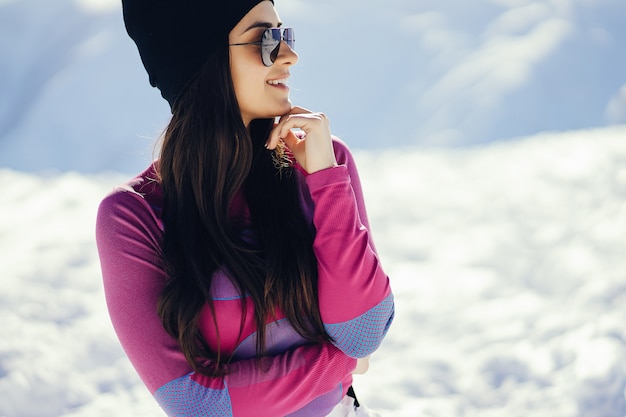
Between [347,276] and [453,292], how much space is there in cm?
499

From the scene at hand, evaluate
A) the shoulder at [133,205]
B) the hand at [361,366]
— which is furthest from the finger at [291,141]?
the hand at [361,366]

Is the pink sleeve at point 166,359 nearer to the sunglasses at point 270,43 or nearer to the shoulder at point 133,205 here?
the shoulder at point 133,205

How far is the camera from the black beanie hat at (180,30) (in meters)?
1.92

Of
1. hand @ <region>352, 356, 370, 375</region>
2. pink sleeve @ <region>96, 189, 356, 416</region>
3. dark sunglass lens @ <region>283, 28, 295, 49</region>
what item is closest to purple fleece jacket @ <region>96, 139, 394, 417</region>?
pink sleeve @ <region>96, 189, 356, 416</region>

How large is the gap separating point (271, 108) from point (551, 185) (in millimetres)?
7063

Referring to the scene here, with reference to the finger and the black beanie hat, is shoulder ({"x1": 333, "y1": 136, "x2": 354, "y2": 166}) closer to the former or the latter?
the finger

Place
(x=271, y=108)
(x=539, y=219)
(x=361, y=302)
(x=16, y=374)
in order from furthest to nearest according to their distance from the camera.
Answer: (x=539, y=219) → (x=16, y=374) → (x=271, y=108) → (x=361, y=302)

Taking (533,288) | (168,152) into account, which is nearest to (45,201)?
(533,288)

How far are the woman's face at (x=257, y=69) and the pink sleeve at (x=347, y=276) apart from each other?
10.7 inches

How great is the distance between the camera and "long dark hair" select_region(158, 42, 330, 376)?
1.79 metres

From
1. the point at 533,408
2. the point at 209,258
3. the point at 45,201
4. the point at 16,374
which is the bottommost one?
the point at 533,408

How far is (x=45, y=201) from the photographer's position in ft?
27.6

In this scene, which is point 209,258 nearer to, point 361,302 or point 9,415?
point 361,302

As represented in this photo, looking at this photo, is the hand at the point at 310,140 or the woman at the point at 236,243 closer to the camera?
the woman at the point at 236,243
